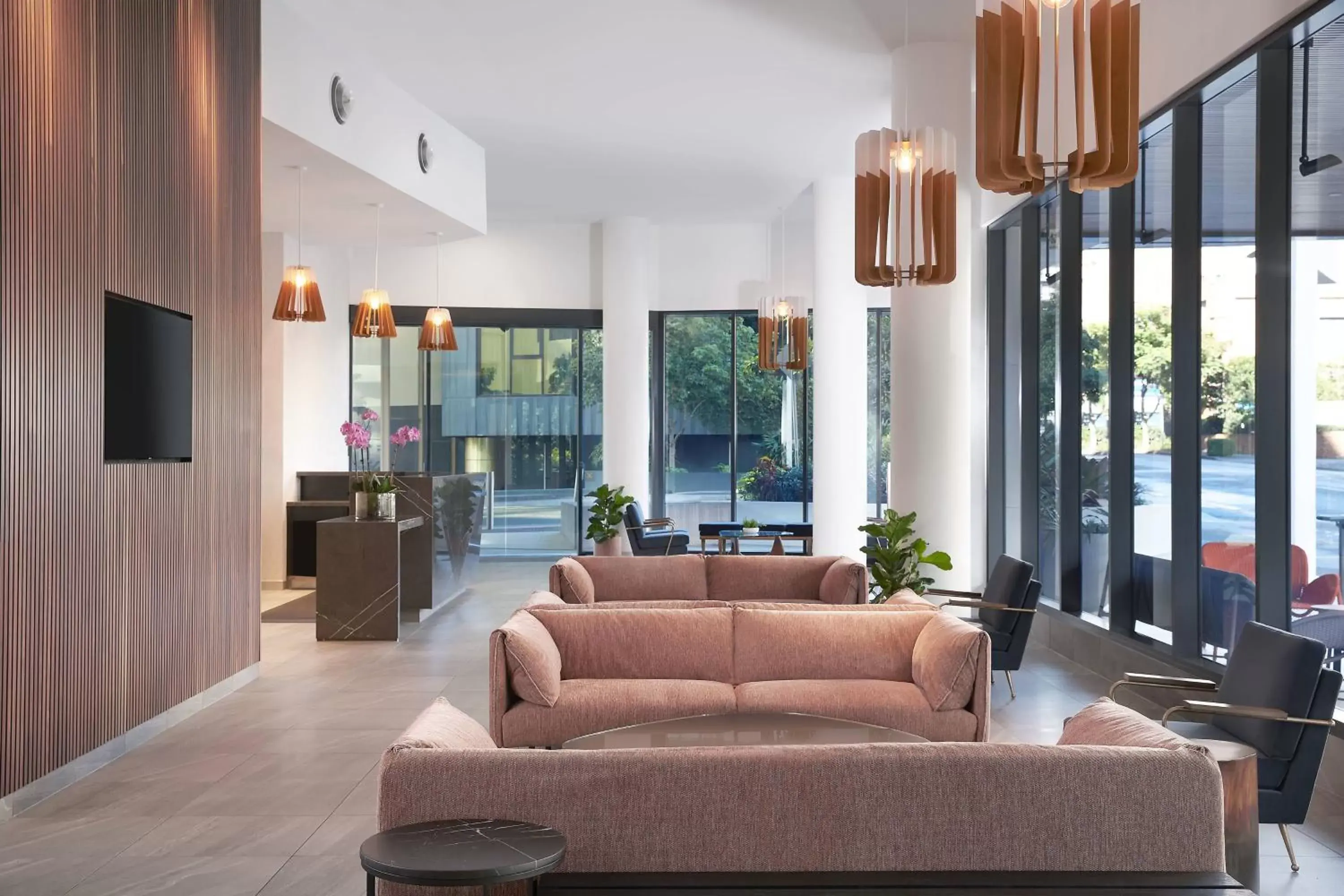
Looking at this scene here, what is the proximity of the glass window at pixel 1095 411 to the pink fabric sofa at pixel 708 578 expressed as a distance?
6.02 ft

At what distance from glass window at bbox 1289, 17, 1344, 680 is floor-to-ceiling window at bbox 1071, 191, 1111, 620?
213 cm

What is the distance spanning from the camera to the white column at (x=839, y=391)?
1209 centimetres

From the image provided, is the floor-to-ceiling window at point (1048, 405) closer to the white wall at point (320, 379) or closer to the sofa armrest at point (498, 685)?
the sofa armrest at point (498, 685)

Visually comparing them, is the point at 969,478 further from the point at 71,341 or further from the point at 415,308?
the point at 415,308

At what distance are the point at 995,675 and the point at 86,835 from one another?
506cm

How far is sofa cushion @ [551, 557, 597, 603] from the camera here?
6.48 m

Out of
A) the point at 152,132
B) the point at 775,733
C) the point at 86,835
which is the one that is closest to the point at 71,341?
the point at 152,132

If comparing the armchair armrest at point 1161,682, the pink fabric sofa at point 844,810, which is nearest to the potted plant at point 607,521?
the armchair armrest at point 1161,682

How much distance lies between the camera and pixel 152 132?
18.3 ft

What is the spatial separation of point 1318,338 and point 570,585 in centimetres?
383

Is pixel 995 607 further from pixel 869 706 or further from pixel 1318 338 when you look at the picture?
pixel 1318 338

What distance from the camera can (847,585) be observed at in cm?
655

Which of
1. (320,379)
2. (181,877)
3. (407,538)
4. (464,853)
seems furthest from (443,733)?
(320,379)

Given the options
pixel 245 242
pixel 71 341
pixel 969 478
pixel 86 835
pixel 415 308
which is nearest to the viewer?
pixel 86 835
